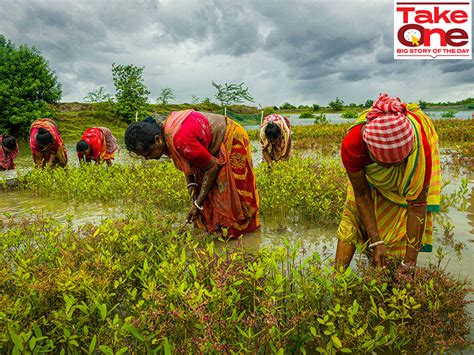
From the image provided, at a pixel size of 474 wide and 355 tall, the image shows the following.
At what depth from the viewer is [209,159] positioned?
3.50m

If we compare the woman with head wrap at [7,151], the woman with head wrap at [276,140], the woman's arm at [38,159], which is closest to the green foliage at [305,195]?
the woman with head wrap at [276,140]

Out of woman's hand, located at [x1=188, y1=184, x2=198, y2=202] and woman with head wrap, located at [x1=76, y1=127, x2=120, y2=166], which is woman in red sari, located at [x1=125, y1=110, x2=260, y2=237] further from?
woman with head wrap, located at [x1=76, y1=127, x2=120, y2=166]

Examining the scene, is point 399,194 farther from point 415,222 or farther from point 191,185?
point 191,185

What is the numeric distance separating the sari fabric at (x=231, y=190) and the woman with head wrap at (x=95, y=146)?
5.56 m

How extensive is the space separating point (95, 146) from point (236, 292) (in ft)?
25.9

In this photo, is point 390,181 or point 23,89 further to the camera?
point 23,89

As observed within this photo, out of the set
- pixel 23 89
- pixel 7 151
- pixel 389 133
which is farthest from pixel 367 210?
pixel 23 89

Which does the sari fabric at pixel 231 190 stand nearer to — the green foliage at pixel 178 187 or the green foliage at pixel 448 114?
the green foliage at pixel 178 187

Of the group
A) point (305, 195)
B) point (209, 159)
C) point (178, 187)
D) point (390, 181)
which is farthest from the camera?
point (178, 187)

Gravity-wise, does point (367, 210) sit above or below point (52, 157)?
below

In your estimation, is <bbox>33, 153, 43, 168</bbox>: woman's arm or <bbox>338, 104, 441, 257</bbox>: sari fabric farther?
<bbox>33, 153, 43, 168</bbox>: woman's arm

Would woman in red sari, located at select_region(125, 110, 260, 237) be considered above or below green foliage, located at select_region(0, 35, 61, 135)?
below

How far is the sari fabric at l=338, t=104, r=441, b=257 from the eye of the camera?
2.18 meters

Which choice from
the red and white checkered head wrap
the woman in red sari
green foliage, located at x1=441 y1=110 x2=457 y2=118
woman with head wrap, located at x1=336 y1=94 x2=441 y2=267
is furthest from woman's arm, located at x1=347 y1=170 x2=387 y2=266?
green foliage, located at x1=441 y1=110 x2=457 y2=118
